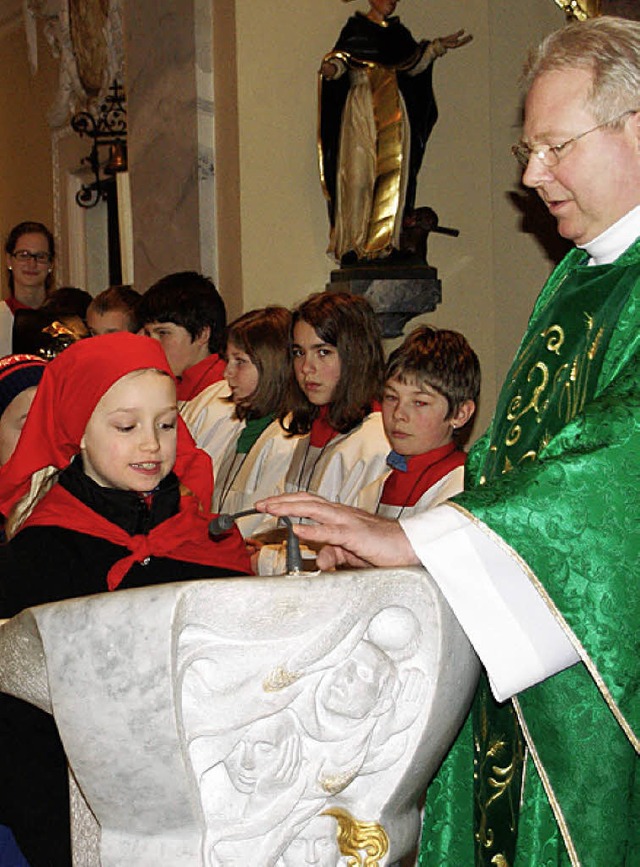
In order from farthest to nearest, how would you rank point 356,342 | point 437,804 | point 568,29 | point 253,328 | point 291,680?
1. point 253,328
2. point 356,342
3. point 437,804
4. point 568,29
5. point 291,680

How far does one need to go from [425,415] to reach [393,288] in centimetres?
318

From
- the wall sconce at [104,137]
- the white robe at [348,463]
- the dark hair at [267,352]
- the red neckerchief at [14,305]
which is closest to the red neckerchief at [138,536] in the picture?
the white robe at [348,463]

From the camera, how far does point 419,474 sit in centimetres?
402

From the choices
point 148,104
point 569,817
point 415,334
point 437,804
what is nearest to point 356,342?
point 415,334

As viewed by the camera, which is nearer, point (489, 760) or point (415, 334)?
point (489, 760)

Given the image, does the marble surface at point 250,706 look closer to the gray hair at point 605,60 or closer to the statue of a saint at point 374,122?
the gray hair at point 605,60

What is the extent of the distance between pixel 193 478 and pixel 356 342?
1531 millimetres

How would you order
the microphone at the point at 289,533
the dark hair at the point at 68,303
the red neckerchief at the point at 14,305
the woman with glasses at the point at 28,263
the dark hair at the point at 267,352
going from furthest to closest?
the woman with glasses at the point at 28,263 < the red neckerchief at the point at 14,305 < the dark hair at the point at 68,303 < the dark hair at the point at 267,352 < the microphone at the point at 289,533

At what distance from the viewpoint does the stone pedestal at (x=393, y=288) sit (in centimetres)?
704

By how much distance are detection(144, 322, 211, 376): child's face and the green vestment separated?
360 cm

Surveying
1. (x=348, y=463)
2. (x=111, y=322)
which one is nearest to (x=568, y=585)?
(x=348, y=463)

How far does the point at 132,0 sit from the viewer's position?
8445 millimetres

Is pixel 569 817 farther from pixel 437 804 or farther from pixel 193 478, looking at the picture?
pixel 193 478

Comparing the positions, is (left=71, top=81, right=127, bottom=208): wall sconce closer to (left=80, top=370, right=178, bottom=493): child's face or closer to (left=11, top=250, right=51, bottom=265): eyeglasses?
(left=11, top=250, right=51, bottom=265): eyeglasses
